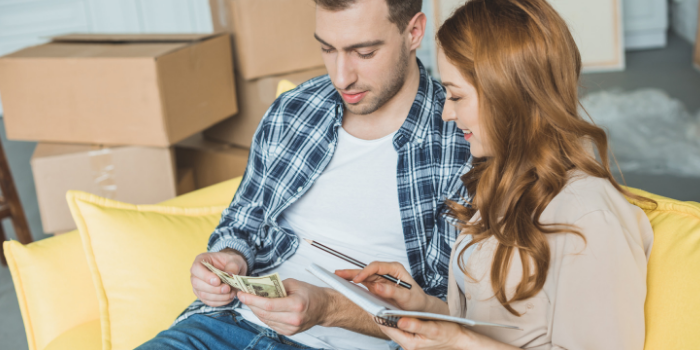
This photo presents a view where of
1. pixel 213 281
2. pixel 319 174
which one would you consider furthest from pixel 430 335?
pixel 319 174

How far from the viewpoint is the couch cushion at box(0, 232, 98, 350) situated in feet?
4.36

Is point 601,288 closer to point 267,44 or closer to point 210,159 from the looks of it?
point 267,44

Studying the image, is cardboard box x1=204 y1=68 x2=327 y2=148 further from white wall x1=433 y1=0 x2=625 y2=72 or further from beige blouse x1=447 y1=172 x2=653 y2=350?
white wall x1=433 y1=0 x2=625 y2=72

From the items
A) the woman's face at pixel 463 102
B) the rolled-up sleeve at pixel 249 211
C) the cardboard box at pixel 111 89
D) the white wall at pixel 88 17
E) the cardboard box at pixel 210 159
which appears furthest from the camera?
the white wall at pixel 88 17

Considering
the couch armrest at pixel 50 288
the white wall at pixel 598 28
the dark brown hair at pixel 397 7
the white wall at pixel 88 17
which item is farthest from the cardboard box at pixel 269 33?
the white wall at pixel 88 17

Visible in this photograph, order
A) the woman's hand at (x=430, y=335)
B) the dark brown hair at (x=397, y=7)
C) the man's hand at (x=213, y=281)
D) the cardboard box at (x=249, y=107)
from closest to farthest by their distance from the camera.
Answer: the woman's hand at (x=430, y=335) < the man's hand at (x=213, y=281) < the dark brown hair at (x=397, y=7) < the cardboard box at (x=249, y=107)

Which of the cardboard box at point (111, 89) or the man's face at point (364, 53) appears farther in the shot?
the cardboard box at point (111, 89)

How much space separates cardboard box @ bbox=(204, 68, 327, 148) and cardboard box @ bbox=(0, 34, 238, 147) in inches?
8.2

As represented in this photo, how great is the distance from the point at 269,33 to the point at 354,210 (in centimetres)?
104

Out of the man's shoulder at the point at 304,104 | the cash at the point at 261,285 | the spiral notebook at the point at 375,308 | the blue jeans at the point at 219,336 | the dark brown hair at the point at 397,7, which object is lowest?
the blue jeans at the point at 219,336

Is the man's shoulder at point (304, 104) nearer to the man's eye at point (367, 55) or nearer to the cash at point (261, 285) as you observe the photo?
the man's eye at point (367, 55)

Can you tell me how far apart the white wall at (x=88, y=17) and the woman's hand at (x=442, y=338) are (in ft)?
14.5

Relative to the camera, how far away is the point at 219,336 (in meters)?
1.21

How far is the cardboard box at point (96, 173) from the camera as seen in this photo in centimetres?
201
